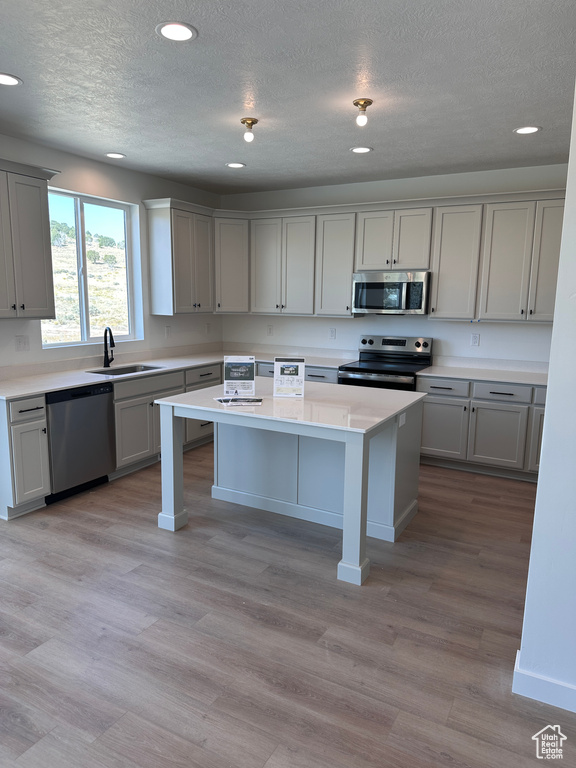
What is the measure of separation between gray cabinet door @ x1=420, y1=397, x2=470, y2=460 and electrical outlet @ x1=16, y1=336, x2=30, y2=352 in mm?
3409

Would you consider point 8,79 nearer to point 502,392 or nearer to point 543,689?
point 543,689

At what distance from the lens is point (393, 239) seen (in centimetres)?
472

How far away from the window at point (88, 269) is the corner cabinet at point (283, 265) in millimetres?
1373

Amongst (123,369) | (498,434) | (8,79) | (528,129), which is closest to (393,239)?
(528,129)

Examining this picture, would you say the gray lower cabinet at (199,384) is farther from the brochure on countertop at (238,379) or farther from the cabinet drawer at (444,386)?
the cabinet drawer at (444,386)

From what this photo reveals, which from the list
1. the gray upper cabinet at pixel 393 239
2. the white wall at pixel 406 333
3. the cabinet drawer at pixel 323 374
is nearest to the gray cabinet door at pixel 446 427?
the white wall at pixel 406 333

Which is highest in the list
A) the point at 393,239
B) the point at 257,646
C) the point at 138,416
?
the point at 393,239

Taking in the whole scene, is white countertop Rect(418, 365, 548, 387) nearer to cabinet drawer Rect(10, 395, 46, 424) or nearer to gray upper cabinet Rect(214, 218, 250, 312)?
gray upper cabinet Rect(214, 218, 250, 312)

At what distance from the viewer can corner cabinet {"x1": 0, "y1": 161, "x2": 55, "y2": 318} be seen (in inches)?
135

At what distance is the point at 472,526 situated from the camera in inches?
132

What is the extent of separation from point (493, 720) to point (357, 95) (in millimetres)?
3049

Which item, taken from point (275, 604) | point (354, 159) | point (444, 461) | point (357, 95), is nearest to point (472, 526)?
point (444, 461)

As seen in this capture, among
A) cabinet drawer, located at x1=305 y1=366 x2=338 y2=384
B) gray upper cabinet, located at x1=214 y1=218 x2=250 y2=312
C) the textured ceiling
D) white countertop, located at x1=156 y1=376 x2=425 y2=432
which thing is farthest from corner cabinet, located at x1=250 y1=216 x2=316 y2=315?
white countertop, located at x1=156 y1=376 x2=425 y2=432

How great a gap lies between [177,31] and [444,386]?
3.29m
